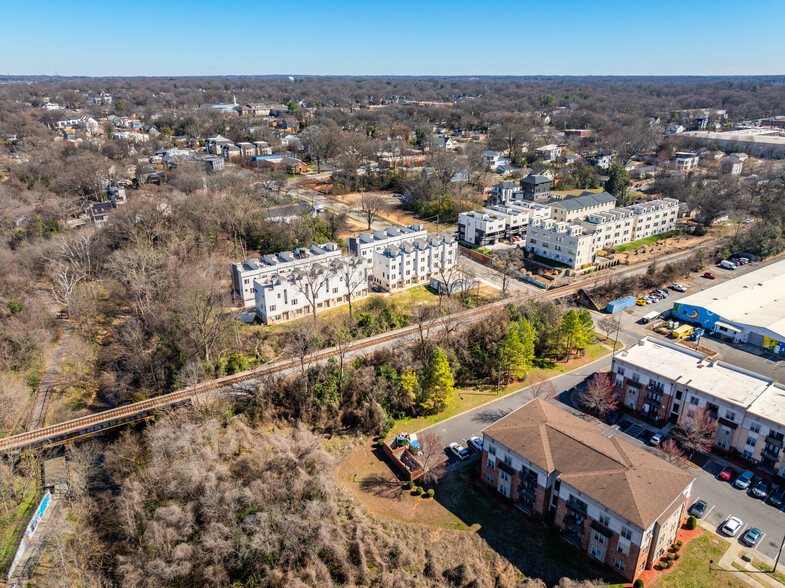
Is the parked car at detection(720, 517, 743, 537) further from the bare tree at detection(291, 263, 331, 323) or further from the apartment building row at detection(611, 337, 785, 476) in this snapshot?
the bare tree at detection(291, 263, 331, 323)

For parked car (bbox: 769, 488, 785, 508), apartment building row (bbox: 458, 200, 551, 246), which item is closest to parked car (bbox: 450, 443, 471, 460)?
parked car (bbox: 769, 488, 785, 508)

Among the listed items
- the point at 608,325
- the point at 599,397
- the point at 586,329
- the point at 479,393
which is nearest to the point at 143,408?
the point at 479,393

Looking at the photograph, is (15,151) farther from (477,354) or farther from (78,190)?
A: (477,354)

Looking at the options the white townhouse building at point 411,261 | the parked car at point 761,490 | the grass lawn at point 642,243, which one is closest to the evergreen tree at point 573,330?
the white townhouse building at point 411,261

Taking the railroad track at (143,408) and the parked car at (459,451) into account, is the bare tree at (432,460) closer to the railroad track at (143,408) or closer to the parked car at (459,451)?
the parked car at (459,451)

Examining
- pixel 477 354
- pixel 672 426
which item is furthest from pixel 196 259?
pixel 672 426

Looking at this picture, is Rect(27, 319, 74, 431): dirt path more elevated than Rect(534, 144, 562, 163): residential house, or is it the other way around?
Rect(534, 144, 562, 163): residential house
